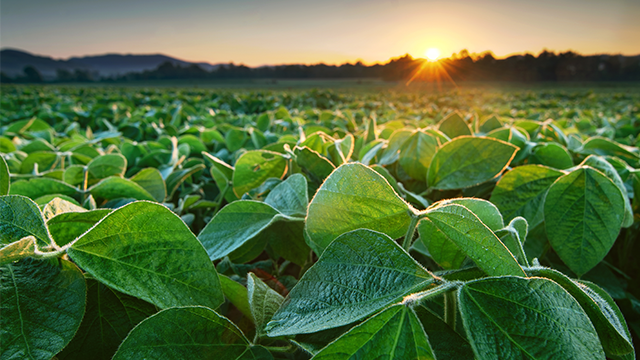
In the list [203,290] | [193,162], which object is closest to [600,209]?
[203,290]

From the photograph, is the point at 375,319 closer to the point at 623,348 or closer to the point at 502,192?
the point at 623,348

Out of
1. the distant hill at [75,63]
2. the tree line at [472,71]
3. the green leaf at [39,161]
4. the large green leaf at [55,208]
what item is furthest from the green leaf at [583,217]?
the distant hill at [75,63]

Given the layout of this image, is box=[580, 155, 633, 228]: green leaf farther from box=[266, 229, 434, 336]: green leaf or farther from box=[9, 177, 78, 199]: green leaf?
box=[9, 177, 78, 199]: green leaf

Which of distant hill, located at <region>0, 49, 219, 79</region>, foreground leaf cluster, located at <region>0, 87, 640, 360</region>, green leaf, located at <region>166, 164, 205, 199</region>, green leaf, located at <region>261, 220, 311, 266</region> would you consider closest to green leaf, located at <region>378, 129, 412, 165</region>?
foreground leaf cluster, located at <region>0, 87, 640, 360</region>

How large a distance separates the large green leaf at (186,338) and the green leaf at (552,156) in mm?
721

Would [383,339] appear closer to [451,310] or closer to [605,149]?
[451,310]

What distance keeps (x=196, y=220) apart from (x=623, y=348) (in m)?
0.74

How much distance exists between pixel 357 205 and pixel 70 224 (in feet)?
1.00

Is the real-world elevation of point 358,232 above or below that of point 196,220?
above

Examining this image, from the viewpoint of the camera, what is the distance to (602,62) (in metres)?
28.0

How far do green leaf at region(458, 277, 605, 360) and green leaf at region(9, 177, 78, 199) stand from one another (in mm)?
653

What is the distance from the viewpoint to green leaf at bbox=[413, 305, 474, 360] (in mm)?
291

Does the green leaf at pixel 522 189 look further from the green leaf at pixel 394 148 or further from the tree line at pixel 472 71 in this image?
the tree line at pixel 472 71

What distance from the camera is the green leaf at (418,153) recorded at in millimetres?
665
